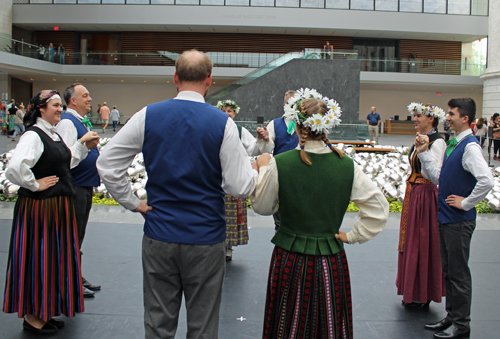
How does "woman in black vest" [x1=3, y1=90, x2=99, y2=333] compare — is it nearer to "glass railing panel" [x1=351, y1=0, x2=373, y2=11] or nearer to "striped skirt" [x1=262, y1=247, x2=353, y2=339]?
"striped skirt" [x1=262, y1=247, x2=353, y2=339]

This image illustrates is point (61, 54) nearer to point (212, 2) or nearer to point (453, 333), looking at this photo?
point (212, 2)

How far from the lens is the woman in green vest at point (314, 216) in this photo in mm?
2422

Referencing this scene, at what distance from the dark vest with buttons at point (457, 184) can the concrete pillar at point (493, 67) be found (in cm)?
2641

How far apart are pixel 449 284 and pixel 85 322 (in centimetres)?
281

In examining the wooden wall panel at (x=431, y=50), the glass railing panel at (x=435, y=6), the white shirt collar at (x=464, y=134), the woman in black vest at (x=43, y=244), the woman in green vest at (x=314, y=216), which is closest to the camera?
the woman in green vest at (x=314, y=216)

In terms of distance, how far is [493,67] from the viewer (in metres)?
27.0

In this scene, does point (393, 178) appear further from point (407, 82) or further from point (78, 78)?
point (78, 78)

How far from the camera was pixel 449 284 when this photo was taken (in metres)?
3.39

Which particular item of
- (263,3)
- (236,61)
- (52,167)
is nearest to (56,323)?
(52,167)

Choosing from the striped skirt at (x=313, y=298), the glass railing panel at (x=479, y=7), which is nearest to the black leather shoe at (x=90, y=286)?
the striped skirt at (x=313, y=298)

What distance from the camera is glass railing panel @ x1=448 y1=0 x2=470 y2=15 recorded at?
29406 millimetres

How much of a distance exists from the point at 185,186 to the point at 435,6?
31802mm

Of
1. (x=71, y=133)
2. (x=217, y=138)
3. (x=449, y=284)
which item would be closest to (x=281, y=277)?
(x=217, y=138)

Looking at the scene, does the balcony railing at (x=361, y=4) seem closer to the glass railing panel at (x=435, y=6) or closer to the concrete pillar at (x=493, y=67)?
the glass railing panel at (x=435, y=6)
